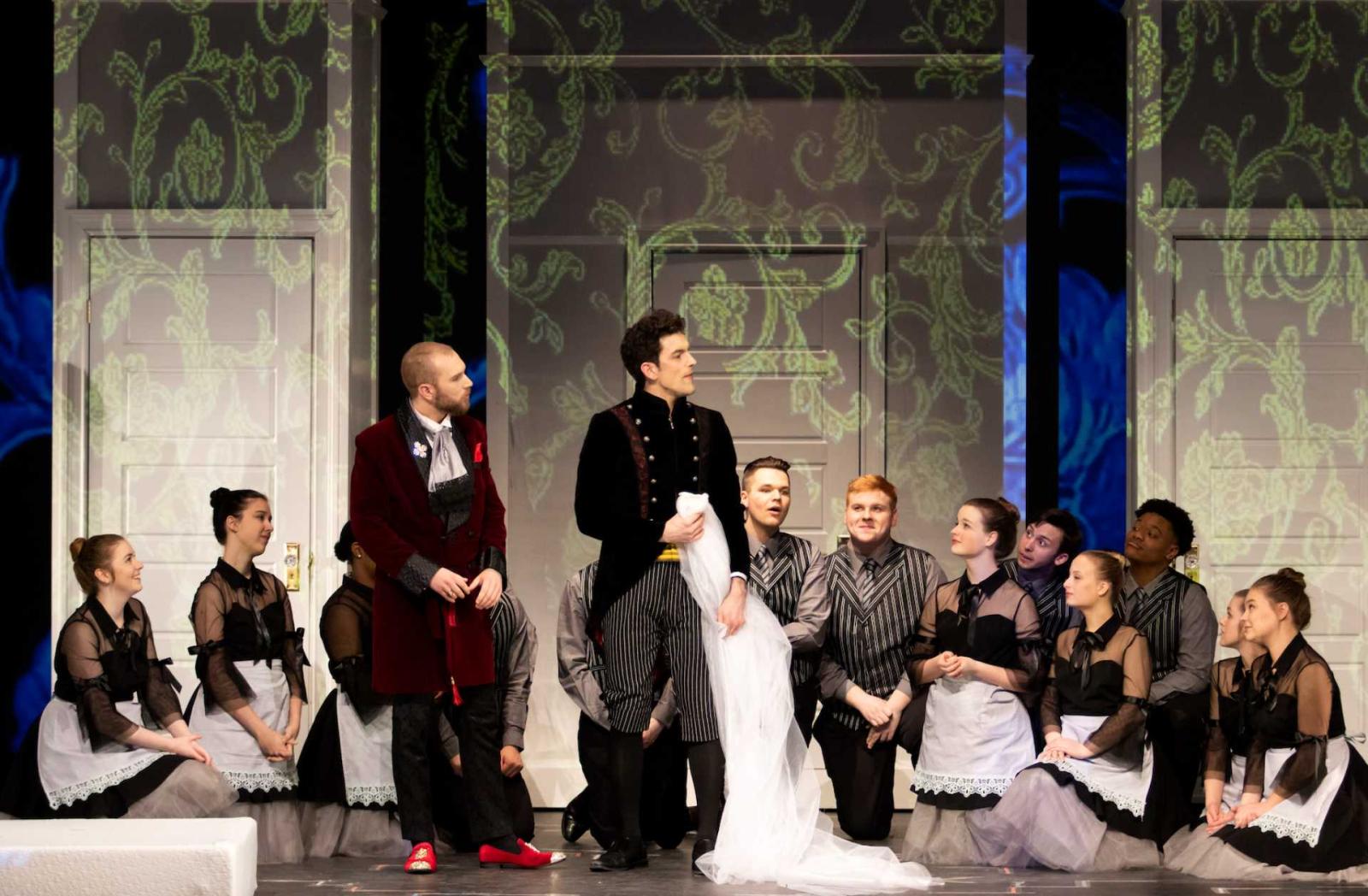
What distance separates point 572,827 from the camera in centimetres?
493

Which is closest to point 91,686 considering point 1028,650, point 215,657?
point 215,657

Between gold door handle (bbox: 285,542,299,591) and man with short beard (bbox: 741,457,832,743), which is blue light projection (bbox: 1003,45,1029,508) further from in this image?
gold door handle (bbox: 285,542,299,591)

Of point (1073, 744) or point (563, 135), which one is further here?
point (563, 135)

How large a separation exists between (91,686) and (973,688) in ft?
7.82

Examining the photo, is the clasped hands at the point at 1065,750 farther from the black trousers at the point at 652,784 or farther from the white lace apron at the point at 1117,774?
the black trousers at the point at 652,784

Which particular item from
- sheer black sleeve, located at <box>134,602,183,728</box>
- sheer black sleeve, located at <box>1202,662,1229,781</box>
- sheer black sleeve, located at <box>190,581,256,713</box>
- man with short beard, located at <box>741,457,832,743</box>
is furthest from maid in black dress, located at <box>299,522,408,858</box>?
sheer black sleeve, located at <box>1202,662,1229,781</box>

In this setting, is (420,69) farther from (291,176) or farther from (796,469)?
(796,469)

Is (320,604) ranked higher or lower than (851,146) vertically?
lower

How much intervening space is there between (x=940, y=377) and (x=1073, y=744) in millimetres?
1912

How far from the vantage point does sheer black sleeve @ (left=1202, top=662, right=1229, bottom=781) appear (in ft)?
14.6

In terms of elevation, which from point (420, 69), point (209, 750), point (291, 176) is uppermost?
point (420, 69)

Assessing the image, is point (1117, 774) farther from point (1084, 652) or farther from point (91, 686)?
point (91, 686)

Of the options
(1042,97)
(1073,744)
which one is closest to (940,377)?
(1042,97)

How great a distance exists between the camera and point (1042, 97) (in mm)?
5875
